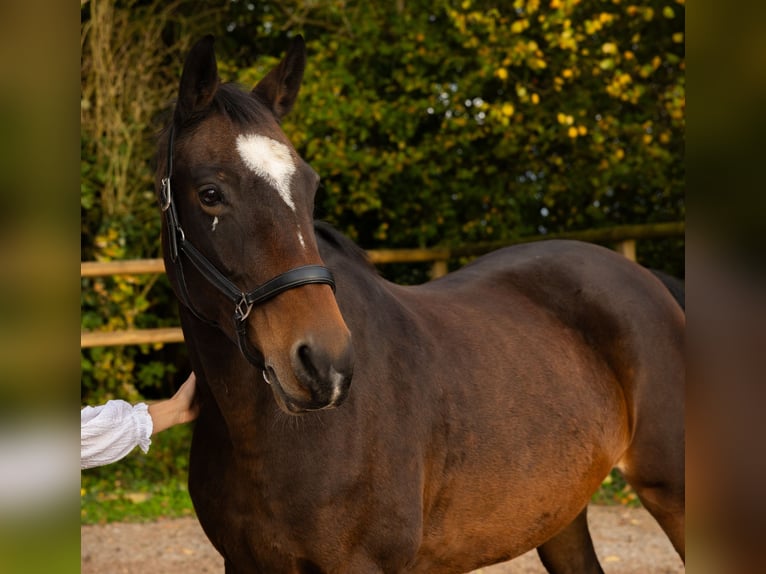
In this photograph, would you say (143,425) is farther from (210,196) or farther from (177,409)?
(210,196)

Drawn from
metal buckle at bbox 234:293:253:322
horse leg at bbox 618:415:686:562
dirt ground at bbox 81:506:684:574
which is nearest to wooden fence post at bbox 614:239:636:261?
dirt ground at bbox 81:506:684:574

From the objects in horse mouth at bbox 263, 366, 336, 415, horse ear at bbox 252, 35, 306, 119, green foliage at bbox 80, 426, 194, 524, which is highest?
horse ear at bbox 252, 35, 306, 119

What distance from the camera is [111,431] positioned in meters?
2.23

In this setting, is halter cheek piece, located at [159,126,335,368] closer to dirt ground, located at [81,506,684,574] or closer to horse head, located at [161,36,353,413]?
horse head, located at [161,36,353,413]

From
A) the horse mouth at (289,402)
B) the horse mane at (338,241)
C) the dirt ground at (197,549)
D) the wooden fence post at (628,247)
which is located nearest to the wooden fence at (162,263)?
the wooden fence post at (628,247)

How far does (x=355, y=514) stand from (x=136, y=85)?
5892 millimetres

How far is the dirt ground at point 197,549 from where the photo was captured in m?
4.87

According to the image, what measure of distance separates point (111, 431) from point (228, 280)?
55 centimetres

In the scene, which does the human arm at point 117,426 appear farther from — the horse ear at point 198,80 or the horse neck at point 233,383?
the horse ear at point 198,80

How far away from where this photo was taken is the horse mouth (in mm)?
1858

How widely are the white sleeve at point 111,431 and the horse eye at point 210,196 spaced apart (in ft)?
2.01

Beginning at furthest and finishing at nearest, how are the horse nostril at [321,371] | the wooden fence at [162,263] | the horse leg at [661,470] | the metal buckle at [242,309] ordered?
the wooden fence at [162,263]
the horse leg at [661,470]
the metal buckle at [242,309]
the horse nostril at [321,371]

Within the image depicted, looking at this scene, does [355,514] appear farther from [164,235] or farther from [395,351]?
[164,235]

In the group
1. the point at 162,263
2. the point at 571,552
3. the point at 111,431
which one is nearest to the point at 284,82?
the point at 111,431
